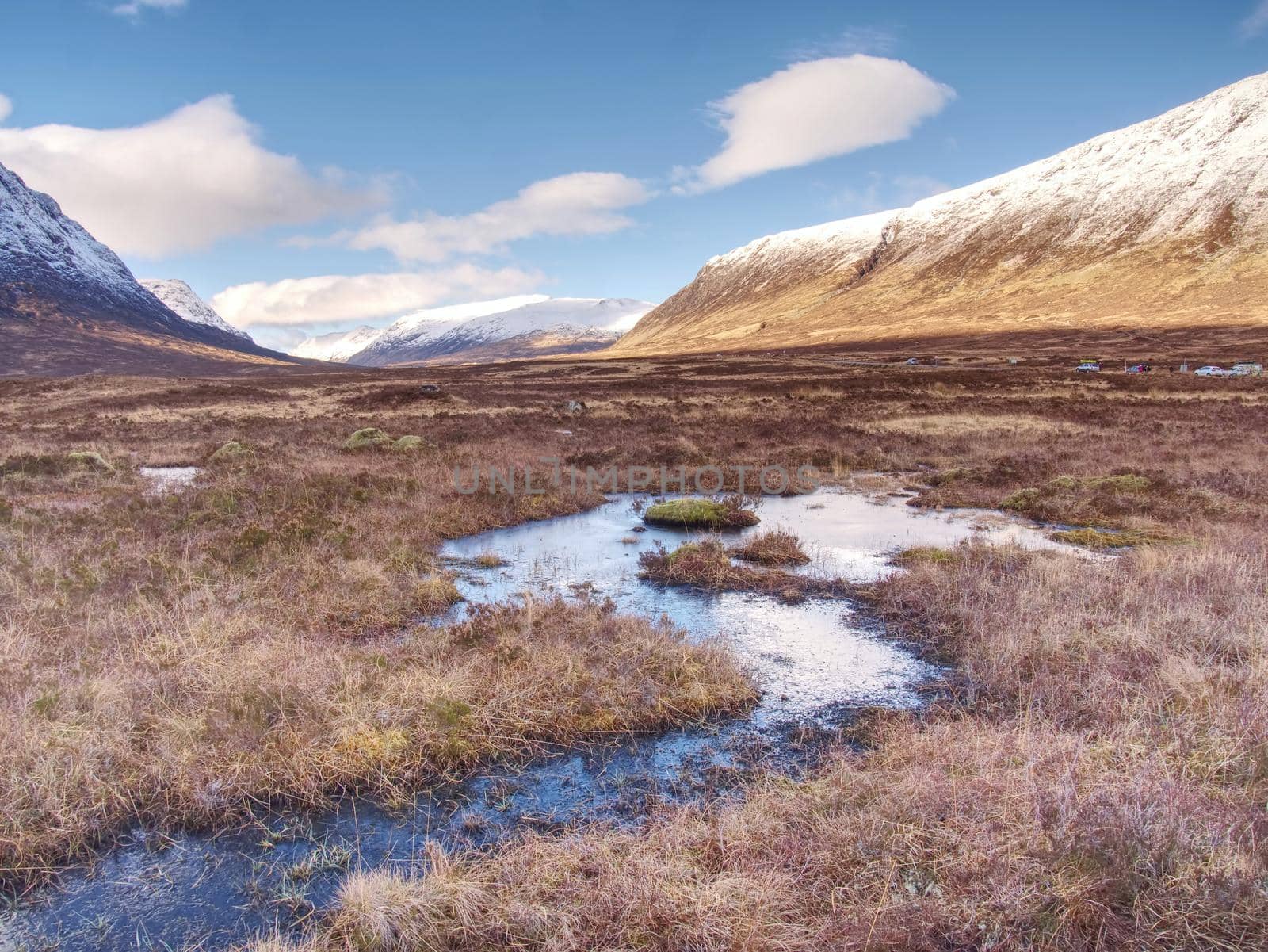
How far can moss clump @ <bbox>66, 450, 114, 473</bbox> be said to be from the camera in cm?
2191

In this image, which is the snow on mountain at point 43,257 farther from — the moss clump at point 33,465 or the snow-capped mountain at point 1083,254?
the moss clump at point 33,465

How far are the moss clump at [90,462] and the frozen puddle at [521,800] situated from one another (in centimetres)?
1686

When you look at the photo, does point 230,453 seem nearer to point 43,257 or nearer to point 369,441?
point 369,441

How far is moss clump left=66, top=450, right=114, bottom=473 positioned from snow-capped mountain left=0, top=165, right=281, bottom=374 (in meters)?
107

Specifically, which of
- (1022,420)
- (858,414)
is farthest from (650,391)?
(1022,420)

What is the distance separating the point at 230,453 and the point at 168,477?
3575 mm

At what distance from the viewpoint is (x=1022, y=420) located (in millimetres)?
32688

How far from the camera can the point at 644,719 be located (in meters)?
7.67

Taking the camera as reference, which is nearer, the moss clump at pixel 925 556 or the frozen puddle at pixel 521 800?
the frozen puddle at pixel 521 800

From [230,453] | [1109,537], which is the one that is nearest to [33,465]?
[230,453]

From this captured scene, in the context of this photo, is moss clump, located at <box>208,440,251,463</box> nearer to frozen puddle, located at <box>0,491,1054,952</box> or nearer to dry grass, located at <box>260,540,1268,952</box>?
frozen puddle, located at <box>0,491,1054,952</box>

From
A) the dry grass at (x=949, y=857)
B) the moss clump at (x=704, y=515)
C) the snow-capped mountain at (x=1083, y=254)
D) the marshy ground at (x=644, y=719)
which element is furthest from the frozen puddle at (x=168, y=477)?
the snow-capped mountain at (x=1083, y=254)

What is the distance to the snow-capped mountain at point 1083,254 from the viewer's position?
116062mm

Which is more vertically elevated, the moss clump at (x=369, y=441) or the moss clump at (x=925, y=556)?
the moss clump at (x=369, y=441)
